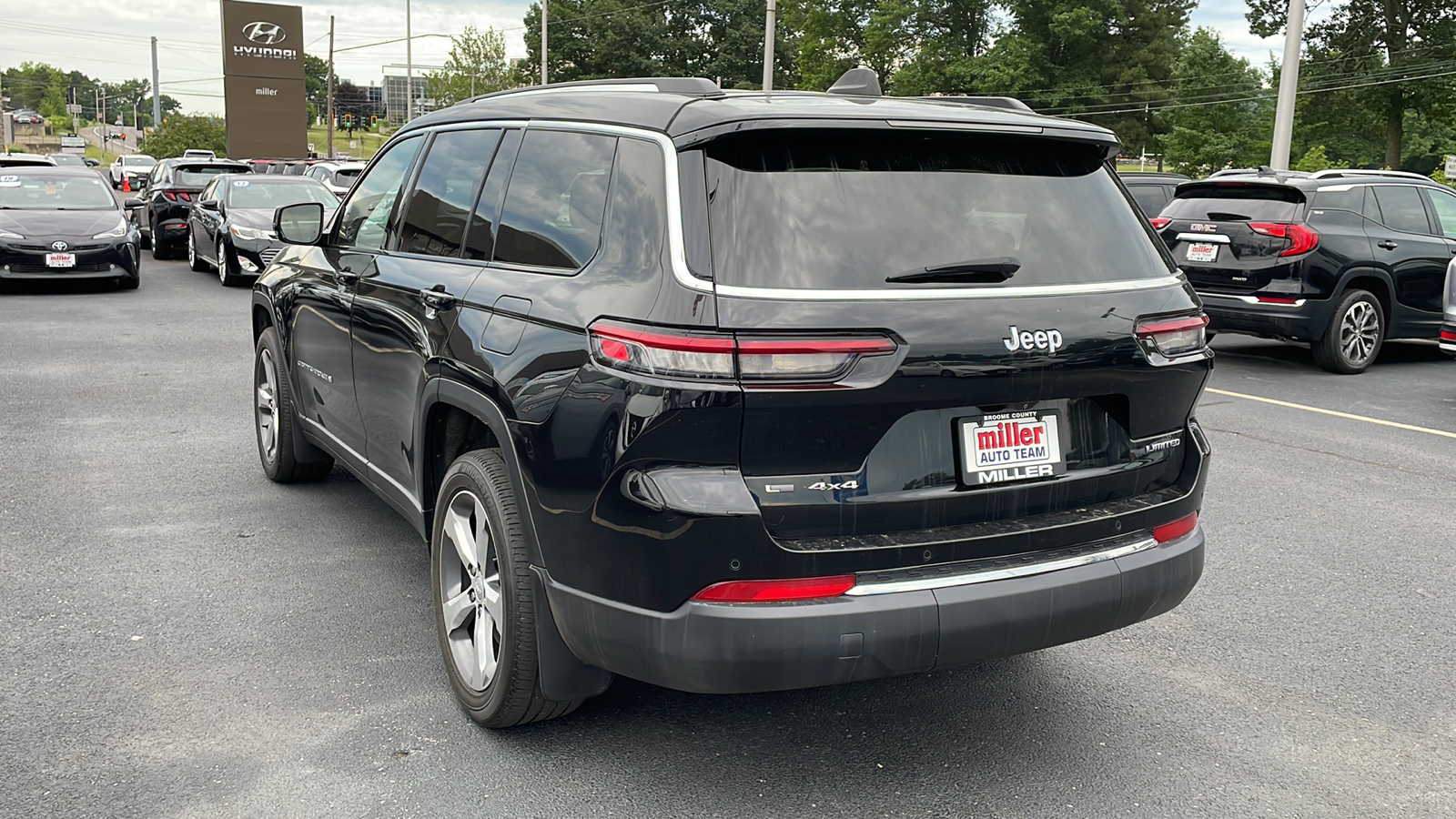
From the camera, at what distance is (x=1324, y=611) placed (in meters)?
4.75

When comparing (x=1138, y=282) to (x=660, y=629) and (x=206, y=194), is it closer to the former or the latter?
(x=660, y=629)

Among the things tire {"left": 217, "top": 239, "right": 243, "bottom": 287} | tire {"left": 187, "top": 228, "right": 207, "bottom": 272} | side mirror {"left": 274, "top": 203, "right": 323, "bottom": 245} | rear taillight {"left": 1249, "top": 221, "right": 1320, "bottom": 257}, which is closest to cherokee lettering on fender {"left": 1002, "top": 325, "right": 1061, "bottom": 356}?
side mirror {"left": 274, "top": 203, "right": 323, "bottom": 245}

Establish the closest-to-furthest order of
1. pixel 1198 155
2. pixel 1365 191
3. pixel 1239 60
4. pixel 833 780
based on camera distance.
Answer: pixel 833 780, pixel 1365 191, pixel 1198 155, pixel 1239 60

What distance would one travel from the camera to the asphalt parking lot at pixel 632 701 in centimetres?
326

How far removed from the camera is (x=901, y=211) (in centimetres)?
312

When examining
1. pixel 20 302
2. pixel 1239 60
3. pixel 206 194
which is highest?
pixel 1239 60

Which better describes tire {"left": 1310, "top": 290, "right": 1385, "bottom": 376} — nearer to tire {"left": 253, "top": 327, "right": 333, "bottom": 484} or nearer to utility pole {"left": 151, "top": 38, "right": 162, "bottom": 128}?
tire {"left": 253, "top": 327, "right": 333, "bottom": 484}

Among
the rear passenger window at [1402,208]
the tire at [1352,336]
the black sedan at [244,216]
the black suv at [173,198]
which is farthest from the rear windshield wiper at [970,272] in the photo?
the black suv at [173,198]

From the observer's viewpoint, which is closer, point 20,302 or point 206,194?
point 20,302

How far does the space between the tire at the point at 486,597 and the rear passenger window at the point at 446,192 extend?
2.78 feet

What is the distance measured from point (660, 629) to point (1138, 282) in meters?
1.60

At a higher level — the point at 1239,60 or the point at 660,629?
the point at 1239,60

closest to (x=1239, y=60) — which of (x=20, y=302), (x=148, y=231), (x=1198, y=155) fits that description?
(x=1198, y=155)

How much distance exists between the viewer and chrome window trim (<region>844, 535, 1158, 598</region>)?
2.95m
